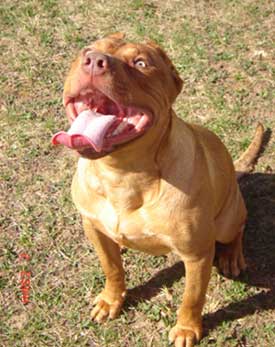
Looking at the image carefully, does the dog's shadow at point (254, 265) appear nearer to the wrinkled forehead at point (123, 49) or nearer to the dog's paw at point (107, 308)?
the dog's paw at point (107, 308)

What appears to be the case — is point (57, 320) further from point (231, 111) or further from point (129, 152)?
point (231, 111)

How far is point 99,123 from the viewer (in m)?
2.57

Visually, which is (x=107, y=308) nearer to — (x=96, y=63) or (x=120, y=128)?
(x=120, y=128)

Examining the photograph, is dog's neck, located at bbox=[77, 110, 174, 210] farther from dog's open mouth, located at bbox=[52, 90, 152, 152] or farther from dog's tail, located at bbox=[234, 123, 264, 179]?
dog's tail, located at bbox=[234, 123, 264, 179]

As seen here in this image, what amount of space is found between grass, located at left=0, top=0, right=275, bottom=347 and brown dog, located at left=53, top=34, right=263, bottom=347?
0.31 metres

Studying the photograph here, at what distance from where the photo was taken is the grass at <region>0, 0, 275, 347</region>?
3826mm

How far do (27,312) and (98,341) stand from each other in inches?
19.4

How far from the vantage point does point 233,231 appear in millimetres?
3742

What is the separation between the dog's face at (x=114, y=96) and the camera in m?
2.51

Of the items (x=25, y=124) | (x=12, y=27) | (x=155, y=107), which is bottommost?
(x=25, y=124)

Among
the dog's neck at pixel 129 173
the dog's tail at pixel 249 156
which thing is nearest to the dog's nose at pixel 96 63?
the dog's neck at pixel 129 173

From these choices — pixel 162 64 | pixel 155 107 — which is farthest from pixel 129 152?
pixel 162 64

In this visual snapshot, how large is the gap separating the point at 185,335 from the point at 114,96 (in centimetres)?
171

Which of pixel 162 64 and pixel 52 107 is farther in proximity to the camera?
pixel 52 107
